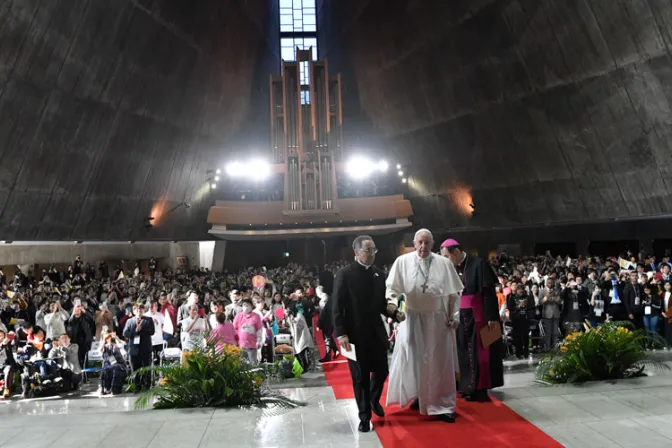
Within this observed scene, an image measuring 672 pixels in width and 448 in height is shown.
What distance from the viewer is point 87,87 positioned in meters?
14.5

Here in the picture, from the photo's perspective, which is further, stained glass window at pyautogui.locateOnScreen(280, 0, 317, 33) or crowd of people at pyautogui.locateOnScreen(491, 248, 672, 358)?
stained glass window at pyautogui.locateOnScreen(280, 0, 317, 33)

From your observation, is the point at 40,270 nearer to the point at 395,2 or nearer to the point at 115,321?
the point at 115,321

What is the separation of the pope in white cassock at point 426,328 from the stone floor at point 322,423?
0.61m

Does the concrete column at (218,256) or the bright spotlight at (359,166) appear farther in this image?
the concrete column at (218,256)

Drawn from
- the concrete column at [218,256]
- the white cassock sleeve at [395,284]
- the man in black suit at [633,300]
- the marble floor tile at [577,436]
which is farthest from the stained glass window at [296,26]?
the marble floor tile at [577,436]

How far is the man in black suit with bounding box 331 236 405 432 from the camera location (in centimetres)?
478

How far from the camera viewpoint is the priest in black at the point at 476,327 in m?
5.48

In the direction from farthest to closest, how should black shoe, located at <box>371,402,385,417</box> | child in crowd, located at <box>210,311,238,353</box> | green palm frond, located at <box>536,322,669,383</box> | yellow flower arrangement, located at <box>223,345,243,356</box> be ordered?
child in crowd, located at <box>210,311,238,353</box>
green palm frond, located at <box>536,322,669,383</box>
yellow flower arrangement, located at <box>223,345,243,356</box>
black shoe, located at <box>371,402,385,417</box>

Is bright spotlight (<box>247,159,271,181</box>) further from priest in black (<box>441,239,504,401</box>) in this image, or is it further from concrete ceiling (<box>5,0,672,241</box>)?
priest in black (<box>441,239,504,401</box>)

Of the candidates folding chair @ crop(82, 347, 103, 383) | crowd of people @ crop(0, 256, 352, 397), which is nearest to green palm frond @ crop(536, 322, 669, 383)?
crowd of people @ crop(0, 256, 352, 397)

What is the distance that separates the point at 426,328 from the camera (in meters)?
5.02

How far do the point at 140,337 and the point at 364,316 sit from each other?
218 inches

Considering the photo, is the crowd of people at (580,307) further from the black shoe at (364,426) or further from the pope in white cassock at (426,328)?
the black shoe at (364,426)

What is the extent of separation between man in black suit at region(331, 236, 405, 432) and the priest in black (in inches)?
42.9
